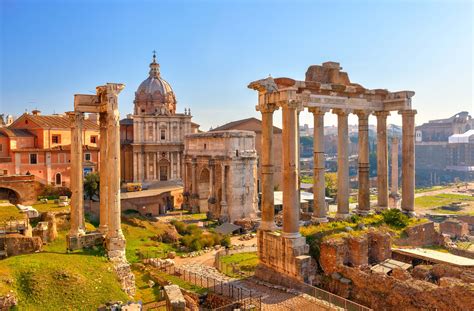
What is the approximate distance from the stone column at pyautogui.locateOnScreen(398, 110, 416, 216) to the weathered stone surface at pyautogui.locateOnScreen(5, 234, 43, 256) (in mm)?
18133

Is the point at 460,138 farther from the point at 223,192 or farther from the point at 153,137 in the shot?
the point at 223,192

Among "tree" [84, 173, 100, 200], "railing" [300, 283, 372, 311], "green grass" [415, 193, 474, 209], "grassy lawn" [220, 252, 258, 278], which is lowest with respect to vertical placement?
"green grass" [415, 193, 474, 209]

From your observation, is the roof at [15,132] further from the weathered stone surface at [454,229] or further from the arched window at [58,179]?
the weathered stone surface at [454,229]

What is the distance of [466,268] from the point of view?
15344mm

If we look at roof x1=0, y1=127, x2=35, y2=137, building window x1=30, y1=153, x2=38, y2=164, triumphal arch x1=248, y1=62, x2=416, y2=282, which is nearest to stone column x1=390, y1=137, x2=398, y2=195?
triumphal arch x1=248, y1=62, x2=416, y2=282

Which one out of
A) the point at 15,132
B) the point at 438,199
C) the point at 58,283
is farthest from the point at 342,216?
the point at 438,199

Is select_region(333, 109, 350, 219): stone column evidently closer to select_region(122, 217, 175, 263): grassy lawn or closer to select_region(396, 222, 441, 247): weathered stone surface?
select_region(396, 222, 441, 247): weathered stone surface

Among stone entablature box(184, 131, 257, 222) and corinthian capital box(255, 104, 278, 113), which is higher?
corinthian capital box(255, 104, 278, 113)

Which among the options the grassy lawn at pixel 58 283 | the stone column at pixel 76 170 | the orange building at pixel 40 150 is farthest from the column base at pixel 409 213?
the orange building at pixel 40 150

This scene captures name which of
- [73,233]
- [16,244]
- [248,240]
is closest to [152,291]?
[73,233]

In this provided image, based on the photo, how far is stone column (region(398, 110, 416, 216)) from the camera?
22.0m

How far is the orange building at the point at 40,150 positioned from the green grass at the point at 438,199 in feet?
168

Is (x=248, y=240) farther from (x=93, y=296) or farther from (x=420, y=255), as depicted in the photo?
(x=93, y=296)

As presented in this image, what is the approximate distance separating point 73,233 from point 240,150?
24132 millimetres
